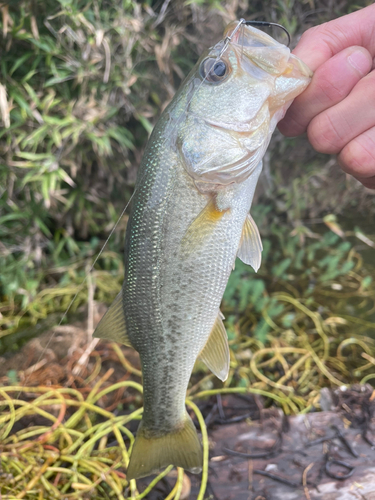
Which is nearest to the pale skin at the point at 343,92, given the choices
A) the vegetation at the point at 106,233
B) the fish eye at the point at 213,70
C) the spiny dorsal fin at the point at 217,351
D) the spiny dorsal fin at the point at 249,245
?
the fish eye at the point at 213,70

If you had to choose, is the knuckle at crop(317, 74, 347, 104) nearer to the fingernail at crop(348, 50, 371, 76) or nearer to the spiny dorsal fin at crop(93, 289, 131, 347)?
the fingernail at crop(348, 50, 371, 76)

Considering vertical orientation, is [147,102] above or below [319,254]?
above

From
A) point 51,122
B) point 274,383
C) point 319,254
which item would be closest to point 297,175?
point 319,254

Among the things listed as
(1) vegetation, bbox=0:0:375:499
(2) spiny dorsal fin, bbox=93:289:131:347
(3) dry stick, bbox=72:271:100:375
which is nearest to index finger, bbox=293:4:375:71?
(2) spiny dorsal fin, bbox=93:289:131:347

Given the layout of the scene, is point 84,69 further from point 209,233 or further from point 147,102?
point 209,233

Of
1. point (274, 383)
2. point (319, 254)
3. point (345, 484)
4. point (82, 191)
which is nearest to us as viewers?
point (345, 484)

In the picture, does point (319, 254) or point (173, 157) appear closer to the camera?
point (173, 157)

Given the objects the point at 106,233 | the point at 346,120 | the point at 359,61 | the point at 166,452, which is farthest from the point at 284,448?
the point at 106,233
